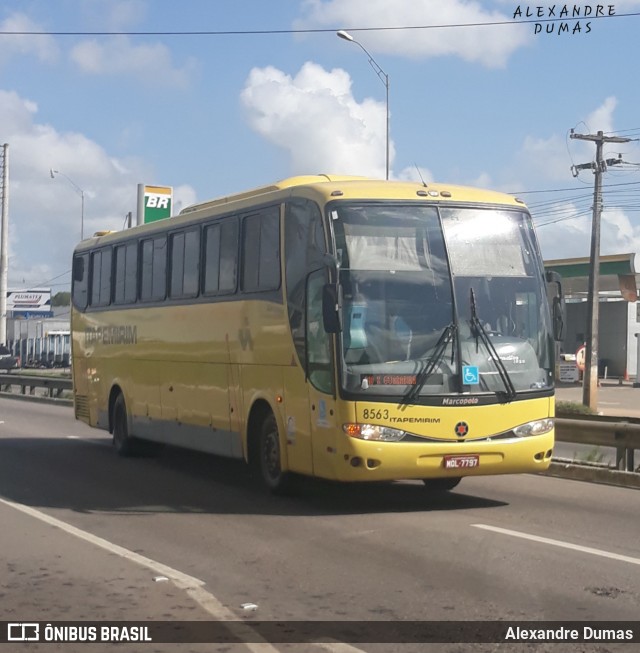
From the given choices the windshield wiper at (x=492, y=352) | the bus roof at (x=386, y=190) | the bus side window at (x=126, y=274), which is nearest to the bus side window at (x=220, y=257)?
the bus roof at (x=386, y=190)

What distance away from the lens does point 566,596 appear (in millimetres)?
7832

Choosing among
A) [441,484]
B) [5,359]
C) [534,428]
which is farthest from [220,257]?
[5,359]

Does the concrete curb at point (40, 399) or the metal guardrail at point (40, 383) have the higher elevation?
the metal guardrail at point (40, 383)

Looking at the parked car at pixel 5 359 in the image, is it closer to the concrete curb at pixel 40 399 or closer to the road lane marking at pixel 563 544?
the concrete curb at pixel 40 399

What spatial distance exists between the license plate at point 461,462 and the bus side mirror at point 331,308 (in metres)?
1.73

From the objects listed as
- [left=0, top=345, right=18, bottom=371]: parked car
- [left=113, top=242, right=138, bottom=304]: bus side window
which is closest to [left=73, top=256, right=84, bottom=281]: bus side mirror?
[left=113, top=242, right=138, bottom=304]: bus side window

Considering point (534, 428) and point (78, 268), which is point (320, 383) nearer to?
point (534, 428)

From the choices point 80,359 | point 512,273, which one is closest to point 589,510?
point 512,273

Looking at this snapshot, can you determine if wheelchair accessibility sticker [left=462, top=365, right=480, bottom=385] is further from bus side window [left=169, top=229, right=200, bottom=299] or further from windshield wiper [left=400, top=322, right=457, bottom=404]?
bus side window [left=169, top=229, right=200, bottom=299]

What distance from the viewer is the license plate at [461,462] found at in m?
11.5

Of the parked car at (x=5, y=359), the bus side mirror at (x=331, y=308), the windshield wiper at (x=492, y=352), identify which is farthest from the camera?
the parked car at (x=5, y=359)

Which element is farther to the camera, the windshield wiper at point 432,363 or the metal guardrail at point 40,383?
the metal guardrail at point 40,383

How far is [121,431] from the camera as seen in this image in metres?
18.3

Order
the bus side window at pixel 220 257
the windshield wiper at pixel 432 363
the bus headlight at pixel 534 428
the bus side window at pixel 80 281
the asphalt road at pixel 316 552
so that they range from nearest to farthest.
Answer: the asphalt road at pixel 316 552
the windshield wiper at pixel 432 363
the bus headlight at pixel 534 428
the bus side window at pixel 220 257
the bus side window at pixel 80 281
